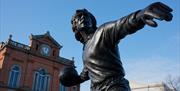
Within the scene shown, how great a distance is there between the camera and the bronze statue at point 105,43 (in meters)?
1.81

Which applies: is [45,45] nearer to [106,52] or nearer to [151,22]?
[106,52]

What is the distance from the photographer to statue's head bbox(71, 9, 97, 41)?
2467mm

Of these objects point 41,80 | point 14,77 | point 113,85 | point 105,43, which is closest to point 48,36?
point 41,80

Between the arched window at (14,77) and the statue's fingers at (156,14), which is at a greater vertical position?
the arched window at (14,77)

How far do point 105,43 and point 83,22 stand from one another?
38 centimetres

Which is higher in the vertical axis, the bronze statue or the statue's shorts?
the bronze statue

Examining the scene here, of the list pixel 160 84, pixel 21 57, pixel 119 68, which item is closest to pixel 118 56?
pixel 119 68

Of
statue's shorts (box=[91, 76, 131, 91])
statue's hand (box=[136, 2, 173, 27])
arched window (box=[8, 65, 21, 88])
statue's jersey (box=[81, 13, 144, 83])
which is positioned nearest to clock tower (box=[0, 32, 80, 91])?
arched window (box=[8, 65, 21, 88])

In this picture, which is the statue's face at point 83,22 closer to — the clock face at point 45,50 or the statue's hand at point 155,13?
the statue's hand at point 155,13

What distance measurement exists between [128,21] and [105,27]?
26cm

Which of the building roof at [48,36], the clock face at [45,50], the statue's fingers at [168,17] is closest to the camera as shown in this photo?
the statue's fingers at [168,17]

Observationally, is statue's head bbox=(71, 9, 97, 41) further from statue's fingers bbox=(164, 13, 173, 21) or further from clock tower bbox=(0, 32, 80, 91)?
clock tower bbox=(0, 32, 80, 91)

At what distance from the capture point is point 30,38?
27.7 m

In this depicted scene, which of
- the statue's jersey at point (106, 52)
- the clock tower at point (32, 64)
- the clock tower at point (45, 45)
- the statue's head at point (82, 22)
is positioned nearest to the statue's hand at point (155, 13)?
the statue's jersey at point (106, 52)
